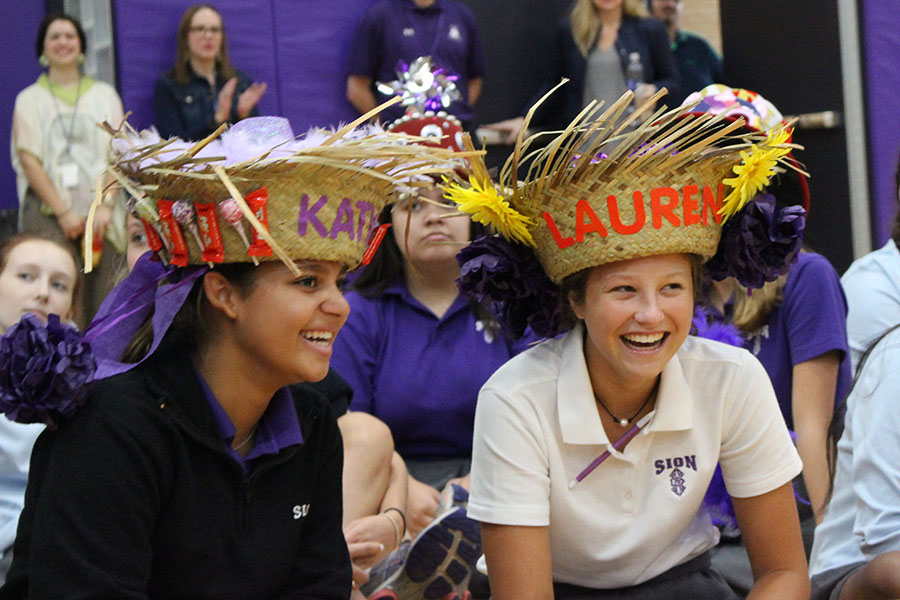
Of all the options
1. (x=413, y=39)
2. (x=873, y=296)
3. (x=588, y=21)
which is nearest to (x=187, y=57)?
(x=413, y=39)

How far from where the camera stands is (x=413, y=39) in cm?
572

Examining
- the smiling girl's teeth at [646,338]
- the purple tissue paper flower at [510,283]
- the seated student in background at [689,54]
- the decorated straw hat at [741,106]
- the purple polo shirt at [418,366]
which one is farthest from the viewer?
the seated student in background at [689,54]

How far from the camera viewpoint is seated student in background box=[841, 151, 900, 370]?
329cm

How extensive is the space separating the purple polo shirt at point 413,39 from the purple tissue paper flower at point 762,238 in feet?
11.1

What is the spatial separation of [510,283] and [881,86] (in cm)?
431

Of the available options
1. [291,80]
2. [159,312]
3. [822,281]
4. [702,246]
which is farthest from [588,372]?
[291,80]

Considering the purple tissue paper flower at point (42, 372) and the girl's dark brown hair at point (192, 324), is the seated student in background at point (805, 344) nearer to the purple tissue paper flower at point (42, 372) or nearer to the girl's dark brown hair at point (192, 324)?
the girl's dark brown hair at point (192, 324)

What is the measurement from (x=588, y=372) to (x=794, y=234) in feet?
1.72

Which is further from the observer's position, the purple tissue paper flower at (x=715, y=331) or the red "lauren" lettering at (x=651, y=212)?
the purple tissue paper flower at (x=715, y=331)

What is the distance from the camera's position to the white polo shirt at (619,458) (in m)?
2.35

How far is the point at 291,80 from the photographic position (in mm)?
6246

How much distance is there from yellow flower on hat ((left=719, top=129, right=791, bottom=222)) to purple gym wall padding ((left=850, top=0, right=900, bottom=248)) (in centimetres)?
404

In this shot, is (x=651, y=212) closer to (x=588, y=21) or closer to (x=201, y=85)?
(x=588, y=21)

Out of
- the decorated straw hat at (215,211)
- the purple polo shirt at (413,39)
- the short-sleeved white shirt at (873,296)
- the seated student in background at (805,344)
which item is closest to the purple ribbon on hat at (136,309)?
the decorated straw hat at (215,211)
